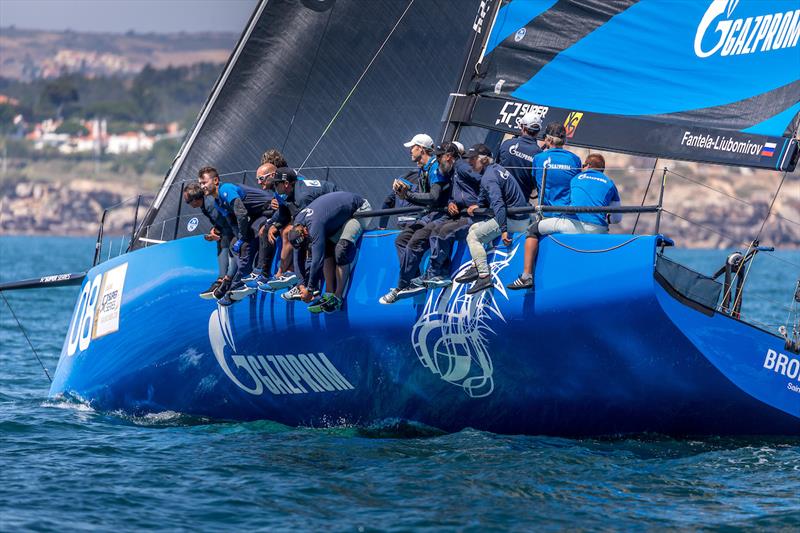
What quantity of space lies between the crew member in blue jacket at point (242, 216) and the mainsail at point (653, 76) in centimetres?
160

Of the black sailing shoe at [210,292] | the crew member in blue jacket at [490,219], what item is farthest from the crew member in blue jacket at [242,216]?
the crew member in blue jacket at [490,219]

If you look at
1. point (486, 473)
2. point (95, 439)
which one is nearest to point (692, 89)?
point (486, 473)

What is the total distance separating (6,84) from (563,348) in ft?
561

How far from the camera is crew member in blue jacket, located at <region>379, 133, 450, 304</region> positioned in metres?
8.13

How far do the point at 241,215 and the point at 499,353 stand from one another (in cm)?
215

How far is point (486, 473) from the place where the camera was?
7.48 m

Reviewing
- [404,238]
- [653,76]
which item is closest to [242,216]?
[404,238]

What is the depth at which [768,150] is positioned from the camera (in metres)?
7.91

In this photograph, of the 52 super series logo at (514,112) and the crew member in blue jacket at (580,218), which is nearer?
the crew member in blue jacket at (580,218)

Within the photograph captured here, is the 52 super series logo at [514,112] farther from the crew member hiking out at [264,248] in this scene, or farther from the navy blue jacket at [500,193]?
the crew member hiking out at [264,248]

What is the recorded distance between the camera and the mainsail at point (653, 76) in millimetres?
8211

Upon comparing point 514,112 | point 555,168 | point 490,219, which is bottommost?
point 490,219

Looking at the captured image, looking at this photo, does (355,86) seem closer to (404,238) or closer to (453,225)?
(404,238)

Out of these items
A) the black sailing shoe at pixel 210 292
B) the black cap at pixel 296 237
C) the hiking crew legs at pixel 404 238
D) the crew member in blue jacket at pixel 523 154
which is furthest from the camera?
the black sailing shoe at pixel 210 292
